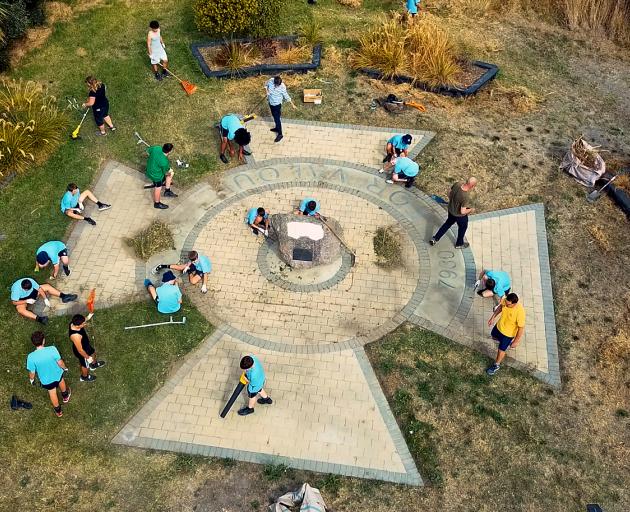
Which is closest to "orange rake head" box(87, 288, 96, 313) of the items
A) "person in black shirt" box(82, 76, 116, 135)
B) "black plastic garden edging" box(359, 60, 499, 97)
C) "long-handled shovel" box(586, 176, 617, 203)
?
"person in black shirt" box(82, 76, 116, 135)

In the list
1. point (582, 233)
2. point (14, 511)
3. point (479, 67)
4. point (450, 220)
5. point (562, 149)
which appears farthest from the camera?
point (479, 67)

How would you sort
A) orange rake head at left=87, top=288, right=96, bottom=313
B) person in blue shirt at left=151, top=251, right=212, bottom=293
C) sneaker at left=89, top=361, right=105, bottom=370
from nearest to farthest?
1. sneaker at left=89, top=361, right=105, bottom=370
2. orange rake head at left=87, top=288, right=96, bottom=313
3. person in blue shirt at left=151, top=251, right=212, bottom=293

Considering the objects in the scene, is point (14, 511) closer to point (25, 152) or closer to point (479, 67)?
point (25, 152)

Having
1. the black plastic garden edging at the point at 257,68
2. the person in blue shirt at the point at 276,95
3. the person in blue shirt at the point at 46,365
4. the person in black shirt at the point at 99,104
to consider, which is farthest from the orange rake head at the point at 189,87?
the person in blue shirt at the point at 46,365

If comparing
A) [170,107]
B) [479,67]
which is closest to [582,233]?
[479,67]

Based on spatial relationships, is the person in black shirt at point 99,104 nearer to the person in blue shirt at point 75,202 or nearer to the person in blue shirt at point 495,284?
the person in blue shirt at point 75,202

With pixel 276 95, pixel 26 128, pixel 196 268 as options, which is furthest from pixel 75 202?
pixel 276 95

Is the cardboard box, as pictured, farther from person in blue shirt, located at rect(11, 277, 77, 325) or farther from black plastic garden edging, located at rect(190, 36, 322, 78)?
person in blue shirt, located at rect(11, 277, 77, 325)
